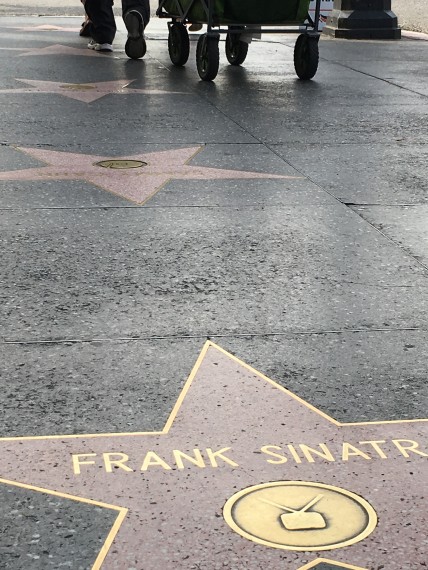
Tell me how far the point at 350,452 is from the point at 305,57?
7.43 meters

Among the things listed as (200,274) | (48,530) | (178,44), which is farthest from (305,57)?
(48,530)

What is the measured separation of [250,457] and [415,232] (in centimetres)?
235

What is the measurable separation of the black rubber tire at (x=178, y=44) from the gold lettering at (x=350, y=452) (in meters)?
8.03

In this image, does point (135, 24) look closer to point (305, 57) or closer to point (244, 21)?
point (244, 21)

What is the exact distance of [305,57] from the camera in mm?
9688

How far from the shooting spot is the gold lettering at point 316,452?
2619 millimetres

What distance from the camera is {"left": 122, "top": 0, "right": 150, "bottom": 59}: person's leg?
10722 millimetres

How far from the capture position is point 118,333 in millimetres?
3445

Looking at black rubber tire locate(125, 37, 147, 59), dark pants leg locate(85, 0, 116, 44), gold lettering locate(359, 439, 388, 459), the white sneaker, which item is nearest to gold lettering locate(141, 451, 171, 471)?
gold lettering locate(359, 439, 388, 459)

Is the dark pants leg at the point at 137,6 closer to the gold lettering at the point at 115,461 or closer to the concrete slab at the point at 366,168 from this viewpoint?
the concrete slab at the point at 366,168

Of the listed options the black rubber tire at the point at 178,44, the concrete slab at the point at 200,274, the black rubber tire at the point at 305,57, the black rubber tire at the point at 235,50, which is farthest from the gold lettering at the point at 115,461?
the black rubber tire at the point at 235,50

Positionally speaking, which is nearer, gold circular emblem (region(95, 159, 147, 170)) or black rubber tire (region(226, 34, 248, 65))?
gold circular emblem (region(95, 159, 147, 170))

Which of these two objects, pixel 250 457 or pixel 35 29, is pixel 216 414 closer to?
pixel 250 457

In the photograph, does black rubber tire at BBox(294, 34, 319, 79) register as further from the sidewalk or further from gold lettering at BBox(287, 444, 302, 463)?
gold lettering at BBox(287, 444, 302, 463)
